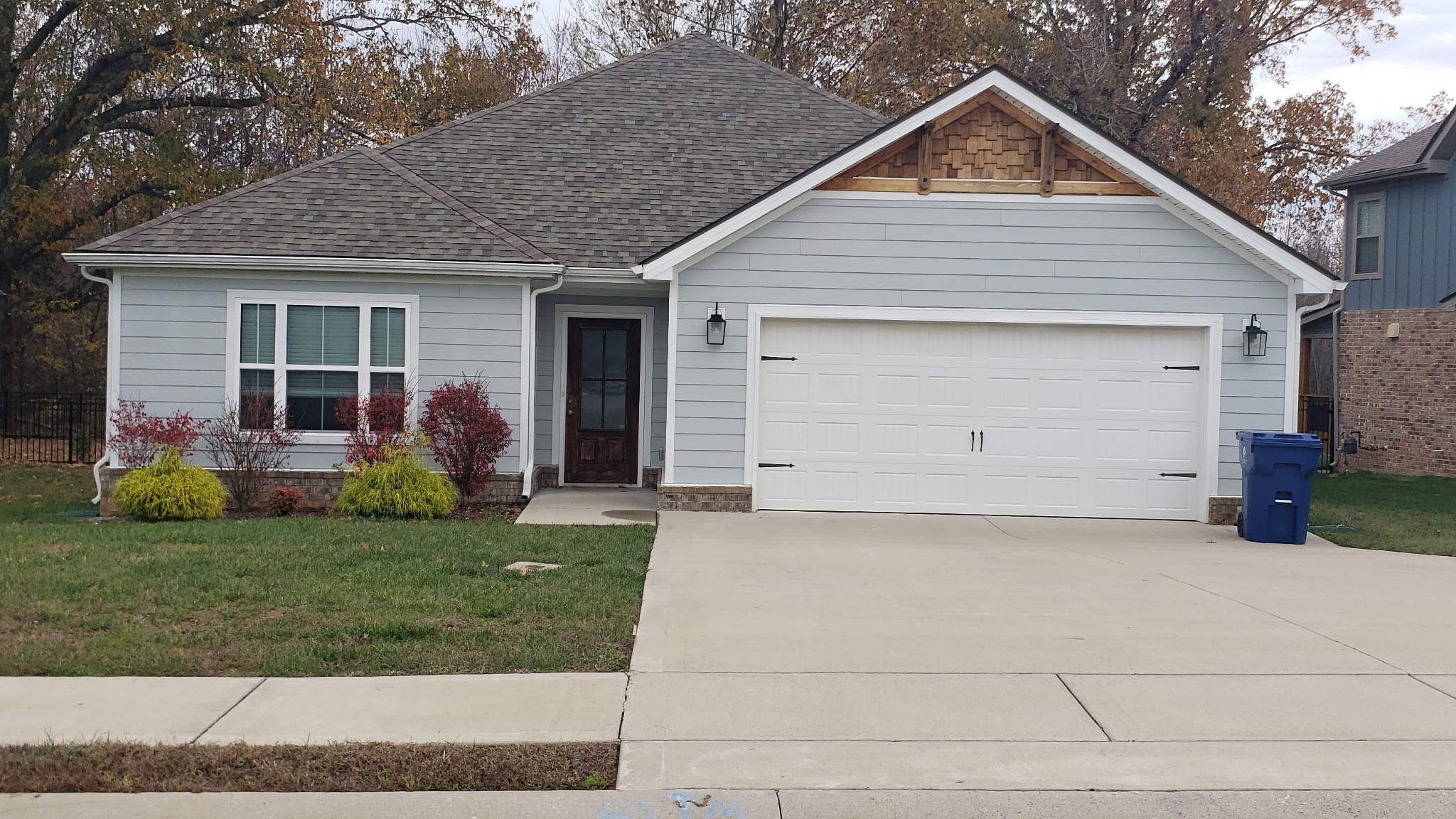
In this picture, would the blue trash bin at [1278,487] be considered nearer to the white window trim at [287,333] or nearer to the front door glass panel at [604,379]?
the front door glass panel at [604,379]

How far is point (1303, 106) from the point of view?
3159 cm

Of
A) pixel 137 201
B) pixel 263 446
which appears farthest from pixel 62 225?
pixel 263 446

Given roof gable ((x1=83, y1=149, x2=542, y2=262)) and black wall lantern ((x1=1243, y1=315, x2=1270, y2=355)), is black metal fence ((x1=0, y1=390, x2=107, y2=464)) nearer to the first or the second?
roof gable ((x1=83, y1=149, x2=542, y2=262))

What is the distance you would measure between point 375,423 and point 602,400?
324 centimetres

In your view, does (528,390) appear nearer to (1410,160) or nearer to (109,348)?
(109,348)

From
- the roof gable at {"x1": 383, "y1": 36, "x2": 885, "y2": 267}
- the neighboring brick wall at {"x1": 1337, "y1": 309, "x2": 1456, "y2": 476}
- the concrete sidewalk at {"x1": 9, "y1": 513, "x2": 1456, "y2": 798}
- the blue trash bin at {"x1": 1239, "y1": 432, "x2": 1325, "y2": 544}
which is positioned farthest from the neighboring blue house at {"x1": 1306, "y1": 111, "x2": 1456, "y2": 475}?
the concrete sidewalk at {"x1": 9, "y1": 513, "x2": 1456, "y2": 798}

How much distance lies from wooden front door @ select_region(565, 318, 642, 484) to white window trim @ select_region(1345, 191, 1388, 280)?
14304mm

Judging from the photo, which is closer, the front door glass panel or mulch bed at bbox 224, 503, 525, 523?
mulch bed at bbox 224, 503, 525, 523

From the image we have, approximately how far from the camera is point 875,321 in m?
13.2

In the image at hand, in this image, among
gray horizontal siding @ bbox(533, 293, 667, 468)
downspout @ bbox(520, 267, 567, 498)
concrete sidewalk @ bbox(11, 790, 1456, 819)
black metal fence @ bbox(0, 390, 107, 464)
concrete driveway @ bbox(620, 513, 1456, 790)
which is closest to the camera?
concrete sidewalk @ bbox(11, 790, 1456, 819)

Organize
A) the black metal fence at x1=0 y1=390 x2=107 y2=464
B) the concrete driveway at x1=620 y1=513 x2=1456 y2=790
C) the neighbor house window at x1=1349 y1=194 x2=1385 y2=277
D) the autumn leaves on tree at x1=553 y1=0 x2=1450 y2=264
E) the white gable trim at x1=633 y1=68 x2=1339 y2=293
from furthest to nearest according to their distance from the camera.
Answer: the autumn leaves on tree at x1=553 y1=0 x2=1450 y2=264 → the neighbor house window at x1=1349 y1=194 x2=1385 y2=277 → the black metal fence at x1=0 y1=390 x2=107 y2=464 → the white gable trim at x1=633 y1=68 x2=1339 y2=293 → the concrete driveway at x1=620 y1=513 x2=1456 y2=790

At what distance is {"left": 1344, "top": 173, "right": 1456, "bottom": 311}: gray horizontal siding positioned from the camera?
2016cm

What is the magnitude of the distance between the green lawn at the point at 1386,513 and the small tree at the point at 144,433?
12.5 metres

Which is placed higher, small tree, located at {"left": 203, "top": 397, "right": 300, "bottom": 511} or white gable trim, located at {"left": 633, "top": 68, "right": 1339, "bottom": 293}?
white gable trim, located at {"left": 633, "top": 68, "right": 1339, "bottom": 293}
